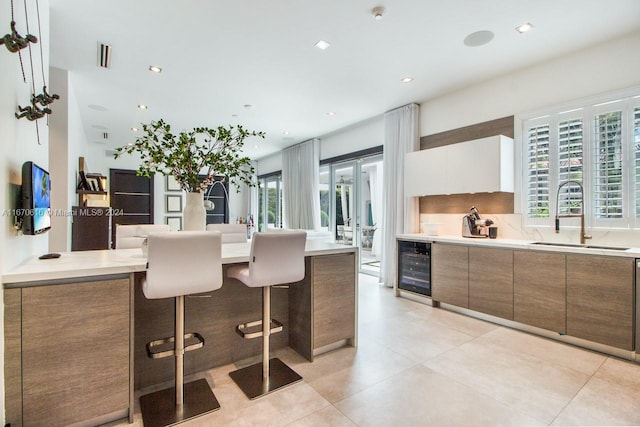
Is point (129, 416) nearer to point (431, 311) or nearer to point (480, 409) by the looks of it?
point (480, 409)

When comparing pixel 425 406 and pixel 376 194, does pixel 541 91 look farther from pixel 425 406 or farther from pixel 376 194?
pixel 425 406

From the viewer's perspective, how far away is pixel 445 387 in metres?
2.16

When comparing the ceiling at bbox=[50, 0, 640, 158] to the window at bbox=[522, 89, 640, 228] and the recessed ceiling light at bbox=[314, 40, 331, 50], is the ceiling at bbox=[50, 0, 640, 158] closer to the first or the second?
the recessed ceiling light at bbox=[314, 40, 331, 50]

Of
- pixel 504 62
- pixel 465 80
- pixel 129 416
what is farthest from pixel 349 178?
pixel 129 416

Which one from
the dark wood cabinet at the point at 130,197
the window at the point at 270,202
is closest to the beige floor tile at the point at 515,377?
the window at the point at 270,202

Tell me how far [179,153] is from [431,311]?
332cm

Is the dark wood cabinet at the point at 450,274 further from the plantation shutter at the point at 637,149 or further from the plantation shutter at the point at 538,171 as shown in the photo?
the plantation shutter at the point at 637,149

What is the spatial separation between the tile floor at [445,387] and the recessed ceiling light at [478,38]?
9.43ft

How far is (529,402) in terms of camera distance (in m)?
1.99

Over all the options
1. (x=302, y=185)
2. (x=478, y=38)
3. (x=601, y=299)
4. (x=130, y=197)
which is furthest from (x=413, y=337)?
(x=130, y=197)

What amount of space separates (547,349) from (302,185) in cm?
534

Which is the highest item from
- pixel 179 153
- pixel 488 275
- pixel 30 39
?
pixel 30 39

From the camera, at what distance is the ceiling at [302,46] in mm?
2547

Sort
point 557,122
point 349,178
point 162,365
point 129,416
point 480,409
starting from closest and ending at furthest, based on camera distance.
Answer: point 129,416 → point 480,409 → point 162,365 → point 557,122 → point 349,178
